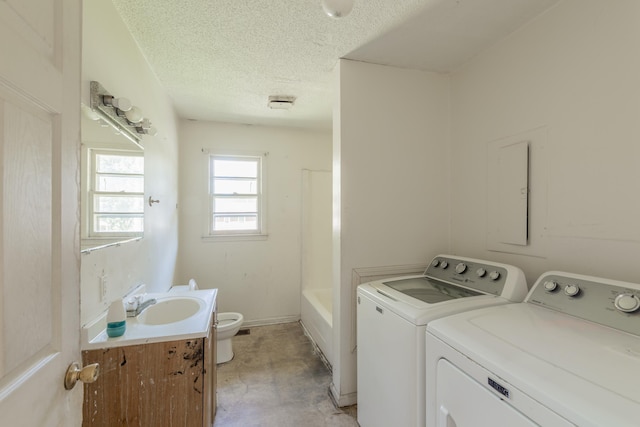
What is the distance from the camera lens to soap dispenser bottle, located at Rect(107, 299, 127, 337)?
120 centimetres

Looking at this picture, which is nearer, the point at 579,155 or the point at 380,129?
the point at 579,155

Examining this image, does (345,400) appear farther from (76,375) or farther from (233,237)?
(233,237)

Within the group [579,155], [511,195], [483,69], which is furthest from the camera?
[483,69]

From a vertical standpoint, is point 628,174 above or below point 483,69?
below

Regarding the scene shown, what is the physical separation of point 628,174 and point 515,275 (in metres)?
0.63

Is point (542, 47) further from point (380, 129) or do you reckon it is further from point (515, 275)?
point (515, 275)

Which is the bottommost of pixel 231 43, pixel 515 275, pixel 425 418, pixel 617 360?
pixel 425 418

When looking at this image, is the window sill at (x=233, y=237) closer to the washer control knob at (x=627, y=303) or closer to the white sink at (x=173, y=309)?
the white sink at (x=173, y=309)

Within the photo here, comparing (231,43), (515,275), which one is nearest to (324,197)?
(231,43)

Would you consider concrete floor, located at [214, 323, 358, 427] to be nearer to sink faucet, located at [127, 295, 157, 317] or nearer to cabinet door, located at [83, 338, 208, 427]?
cabinet door, located at [83, 338, 208, 427]

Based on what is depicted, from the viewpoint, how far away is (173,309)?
5.55 ft

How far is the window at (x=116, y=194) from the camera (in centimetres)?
131

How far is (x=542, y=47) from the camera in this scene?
150cm

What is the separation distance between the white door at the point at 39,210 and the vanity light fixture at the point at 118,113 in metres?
0.61
